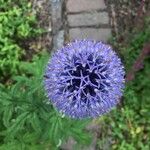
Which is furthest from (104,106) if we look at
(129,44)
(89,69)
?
(129,44)

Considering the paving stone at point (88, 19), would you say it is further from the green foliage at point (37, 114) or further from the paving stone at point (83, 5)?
the green foliage at point (37, 114)

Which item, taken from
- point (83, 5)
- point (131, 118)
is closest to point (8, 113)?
point (131, 118)

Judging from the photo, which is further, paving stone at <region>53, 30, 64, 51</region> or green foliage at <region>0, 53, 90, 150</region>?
paving stone at <region>53, 30, 64, 51</region>

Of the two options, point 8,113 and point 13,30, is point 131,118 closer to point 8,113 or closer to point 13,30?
point 13,30

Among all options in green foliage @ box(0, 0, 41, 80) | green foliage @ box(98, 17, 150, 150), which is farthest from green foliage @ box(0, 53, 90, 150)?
green foliage @ box(0, 0, 41, 80)

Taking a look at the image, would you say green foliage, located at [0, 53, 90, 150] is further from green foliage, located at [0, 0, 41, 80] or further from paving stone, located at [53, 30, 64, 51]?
paving stone, located at [53, 30, 64, 51]

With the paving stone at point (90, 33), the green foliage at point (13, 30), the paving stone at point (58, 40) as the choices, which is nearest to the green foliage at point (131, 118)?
the paving stone at point (90, 33)

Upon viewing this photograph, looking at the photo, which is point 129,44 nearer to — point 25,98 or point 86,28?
point 86,28
